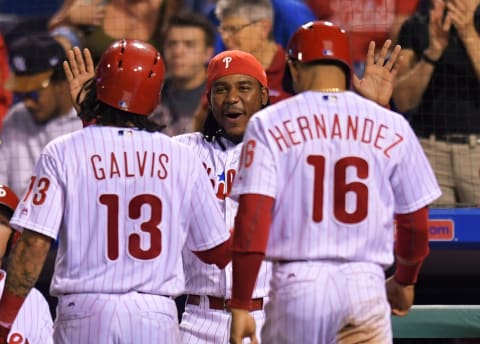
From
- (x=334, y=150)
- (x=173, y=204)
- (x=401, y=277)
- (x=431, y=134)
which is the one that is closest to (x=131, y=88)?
(x=173, y=204)

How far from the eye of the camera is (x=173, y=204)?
302 cm

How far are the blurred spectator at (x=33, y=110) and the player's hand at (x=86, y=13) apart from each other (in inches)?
7.0

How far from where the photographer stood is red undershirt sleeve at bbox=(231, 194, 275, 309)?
280 centimetres

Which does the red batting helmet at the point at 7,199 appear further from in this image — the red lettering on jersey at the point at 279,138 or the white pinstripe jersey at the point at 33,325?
the red lettering on jersey at the point at 279,138

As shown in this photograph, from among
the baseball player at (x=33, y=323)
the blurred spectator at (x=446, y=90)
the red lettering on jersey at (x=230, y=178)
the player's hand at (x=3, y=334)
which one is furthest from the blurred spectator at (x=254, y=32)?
the player's hand at (x=3, y=334)

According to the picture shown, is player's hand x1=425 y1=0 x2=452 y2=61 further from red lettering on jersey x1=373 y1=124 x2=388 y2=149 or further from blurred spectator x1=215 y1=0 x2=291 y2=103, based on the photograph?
red lettering on jersey x1=373 y1=124 x2=388 y2=149

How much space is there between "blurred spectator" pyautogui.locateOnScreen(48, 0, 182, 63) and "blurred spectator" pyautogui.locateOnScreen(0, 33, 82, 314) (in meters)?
0.12

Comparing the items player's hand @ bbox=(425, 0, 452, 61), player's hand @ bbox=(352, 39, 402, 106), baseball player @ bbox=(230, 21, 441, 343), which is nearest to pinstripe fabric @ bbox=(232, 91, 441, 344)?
baseball player @ bbox=(230, 21, 441, 343)

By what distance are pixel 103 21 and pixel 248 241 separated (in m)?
3.51

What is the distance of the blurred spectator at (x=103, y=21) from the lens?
5984 millimetres

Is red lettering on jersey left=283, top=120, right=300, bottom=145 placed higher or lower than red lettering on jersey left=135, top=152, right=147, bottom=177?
higher

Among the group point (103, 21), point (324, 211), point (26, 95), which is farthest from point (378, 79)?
point (26, 95)

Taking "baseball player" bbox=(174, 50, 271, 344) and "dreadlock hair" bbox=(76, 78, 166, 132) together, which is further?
"baseball player" bbox=(174, 50, 271, 344)

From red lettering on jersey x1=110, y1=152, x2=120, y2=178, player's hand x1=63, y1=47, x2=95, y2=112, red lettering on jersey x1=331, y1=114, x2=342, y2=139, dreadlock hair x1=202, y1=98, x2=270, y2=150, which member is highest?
player's hand x1=63, y1=47, x2=95, y2=112
